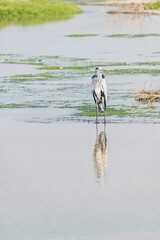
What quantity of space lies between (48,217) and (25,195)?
1.20m

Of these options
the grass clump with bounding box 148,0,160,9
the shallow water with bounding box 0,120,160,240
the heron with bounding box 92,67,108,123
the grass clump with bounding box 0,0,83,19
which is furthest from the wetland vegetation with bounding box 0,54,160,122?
the grass clump with bounding box 148,0,160,9

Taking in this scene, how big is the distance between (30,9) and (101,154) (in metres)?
58.4

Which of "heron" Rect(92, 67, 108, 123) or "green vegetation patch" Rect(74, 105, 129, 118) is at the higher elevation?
"heron" Rect(92, 67, 108, 123)

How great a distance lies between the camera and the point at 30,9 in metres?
71.6

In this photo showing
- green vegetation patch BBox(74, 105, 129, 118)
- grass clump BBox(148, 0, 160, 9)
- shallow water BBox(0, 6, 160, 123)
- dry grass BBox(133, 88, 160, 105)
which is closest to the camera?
green vegetation patch BBox(74, 105, 129, 118)

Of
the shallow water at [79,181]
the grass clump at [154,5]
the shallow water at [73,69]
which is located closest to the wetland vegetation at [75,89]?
the shallow water at [73,69]

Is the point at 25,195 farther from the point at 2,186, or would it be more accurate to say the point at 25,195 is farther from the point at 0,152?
the point at 0,152

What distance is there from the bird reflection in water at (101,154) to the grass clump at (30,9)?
5456cm

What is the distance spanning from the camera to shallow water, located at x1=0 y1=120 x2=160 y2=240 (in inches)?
391

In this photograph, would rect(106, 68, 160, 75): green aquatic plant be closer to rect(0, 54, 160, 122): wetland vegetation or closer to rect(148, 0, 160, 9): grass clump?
rect(0, 54, 160, 122): wetland vegetation

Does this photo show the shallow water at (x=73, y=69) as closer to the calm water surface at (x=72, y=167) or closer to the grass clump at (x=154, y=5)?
the calm water surface at (x=72, y=167)

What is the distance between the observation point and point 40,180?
40.9ft

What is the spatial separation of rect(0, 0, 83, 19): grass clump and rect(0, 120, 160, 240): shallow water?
53522 mm

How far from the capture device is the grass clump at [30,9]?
70.0 metres
